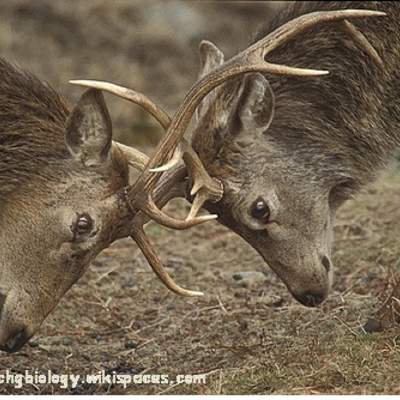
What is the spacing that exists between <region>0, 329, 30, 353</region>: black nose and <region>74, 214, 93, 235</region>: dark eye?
1.78ft

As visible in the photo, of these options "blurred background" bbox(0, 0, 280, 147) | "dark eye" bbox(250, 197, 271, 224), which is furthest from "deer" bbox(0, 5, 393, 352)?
"blurred background" bbox(0, 0, 280, 147)

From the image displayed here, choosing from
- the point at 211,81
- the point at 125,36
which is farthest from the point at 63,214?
the point at 125,36

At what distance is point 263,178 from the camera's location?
7.05 metres

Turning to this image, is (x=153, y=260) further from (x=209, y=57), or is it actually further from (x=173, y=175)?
(x=209, y=57)

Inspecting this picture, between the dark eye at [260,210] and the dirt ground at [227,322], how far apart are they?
2.28 ft

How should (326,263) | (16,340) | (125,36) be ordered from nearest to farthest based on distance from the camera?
(16,340), (326,263), (125,36)

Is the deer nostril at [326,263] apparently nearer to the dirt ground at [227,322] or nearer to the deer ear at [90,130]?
the dirt ground at [227,322]

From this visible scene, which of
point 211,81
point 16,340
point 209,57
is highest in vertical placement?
point 211,81

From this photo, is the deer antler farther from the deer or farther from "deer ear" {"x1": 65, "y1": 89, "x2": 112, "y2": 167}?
"deer ear" {"x1": 65, "y1": 89, "x2": 112, "y2": 167}

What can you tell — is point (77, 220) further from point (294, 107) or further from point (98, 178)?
point (294, 107)

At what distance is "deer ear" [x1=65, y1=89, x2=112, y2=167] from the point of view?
6613 millimetres

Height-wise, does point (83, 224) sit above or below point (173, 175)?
below

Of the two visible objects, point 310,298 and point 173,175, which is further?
point 310,298

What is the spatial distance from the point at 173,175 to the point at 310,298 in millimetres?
993
